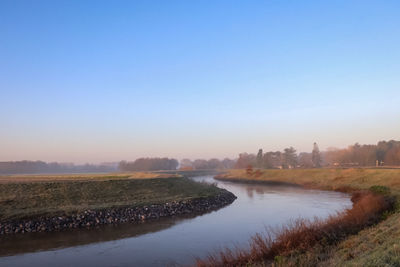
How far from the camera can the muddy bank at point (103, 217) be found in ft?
69.2

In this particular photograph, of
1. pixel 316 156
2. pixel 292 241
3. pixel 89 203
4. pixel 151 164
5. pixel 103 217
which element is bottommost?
pixel 103 217

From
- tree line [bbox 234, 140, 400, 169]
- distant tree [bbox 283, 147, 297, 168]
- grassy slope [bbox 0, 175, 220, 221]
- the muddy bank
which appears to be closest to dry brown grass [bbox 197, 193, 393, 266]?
the muddy bank

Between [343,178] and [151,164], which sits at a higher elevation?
[151,164]

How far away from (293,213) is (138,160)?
179 metres

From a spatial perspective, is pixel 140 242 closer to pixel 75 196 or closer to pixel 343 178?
pixel 75 196

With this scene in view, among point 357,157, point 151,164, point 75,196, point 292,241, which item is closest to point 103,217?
point 75,196

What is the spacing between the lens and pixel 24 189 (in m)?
30.2

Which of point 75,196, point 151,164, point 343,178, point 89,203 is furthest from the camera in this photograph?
point 151,164

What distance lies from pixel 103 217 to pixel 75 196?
23.3 ft

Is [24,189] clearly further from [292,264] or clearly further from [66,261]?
[292,264]

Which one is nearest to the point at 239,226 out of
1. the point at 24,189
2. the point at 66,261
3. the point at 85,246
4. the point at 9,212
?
the point at 85,246

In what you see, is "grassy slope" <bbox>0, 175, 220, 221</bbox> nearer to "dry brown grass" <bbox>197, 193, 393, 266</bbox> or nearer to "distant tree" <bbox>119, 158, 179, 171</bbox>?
"dry brown grass" <bbox>197, 193, 393, 266</bbox>

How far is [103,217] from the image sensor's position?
24406mm

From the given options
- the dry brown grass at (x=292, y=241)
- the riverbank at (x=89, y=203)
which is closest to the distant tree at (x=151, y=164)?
the riverbank at (x=89, y=203)
